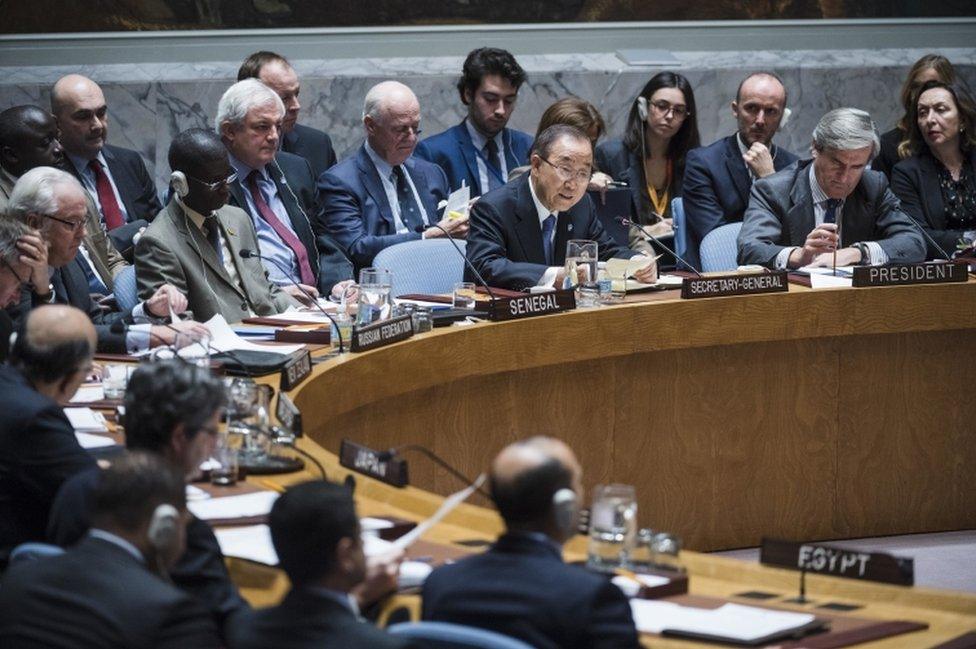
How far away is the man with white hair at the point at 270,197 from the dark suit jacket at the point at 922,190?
2569 mm

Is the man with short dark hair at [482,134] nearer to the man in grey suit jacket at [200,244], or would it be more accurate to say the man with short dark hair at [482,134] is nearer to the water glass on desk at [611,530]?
the man in grey suit jacket at [200,244]

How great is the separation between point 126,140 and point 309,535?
601 centimetres

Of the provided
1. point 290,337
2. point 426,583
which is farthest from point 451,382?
point 426,583

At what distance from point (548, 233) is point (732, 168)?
1.53 metres

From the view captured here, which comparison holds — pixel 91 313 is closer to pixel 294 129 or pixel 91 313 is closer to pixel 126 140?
pixel 294 129

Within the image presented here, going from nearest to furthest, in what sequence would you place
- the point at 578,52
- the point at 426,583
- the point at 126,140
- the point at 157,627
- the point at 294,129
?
the point at 157,627 → the point at 426,583 → the point at 294,129 → the point at 126,140 → the point at 578,52

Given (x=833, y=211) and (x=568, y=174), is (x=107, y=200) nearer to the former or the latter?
(x=568, y=174)

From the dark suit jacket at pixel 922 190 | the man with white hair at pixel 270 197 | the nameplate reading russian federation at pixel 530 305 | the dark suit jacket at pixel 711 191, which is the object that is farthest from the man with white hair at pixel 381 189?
the dark suit jacket at pixel 922 190

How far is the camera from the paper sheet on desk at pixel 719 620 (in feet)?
8.46

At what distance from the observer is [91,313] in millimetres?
5156

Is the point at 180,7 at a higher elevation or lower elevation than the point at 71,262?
higher

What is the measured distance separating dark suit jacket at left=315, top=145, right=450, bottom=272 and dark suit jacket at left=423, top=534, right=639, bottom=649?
421cm

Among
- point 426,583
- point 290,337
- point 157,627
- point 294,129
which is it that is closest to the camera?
point 157,627

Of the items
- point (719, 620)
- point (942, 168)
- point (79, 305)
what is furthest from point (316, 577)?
point (942, 168)
